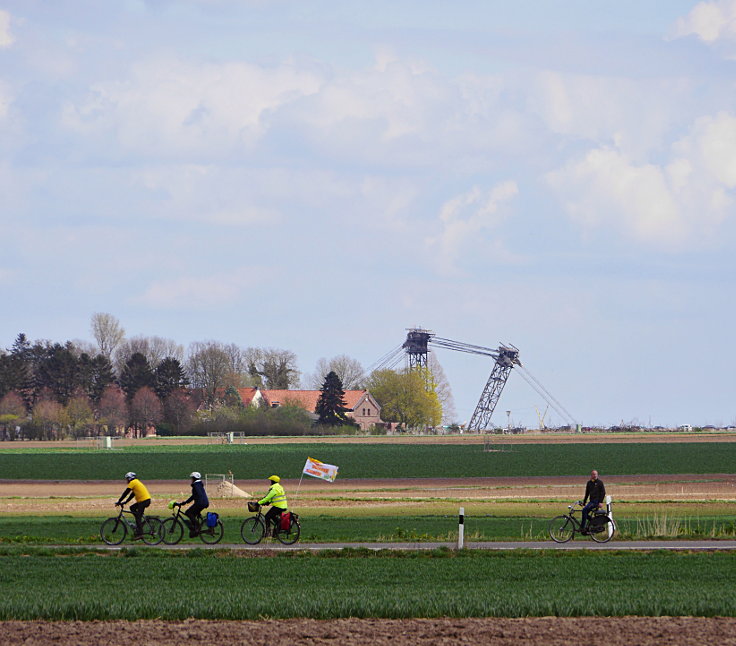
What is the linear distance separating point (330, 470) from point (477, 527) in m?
4.83

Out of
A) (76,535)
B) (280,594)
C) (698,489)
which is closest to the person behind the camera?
(280,594)

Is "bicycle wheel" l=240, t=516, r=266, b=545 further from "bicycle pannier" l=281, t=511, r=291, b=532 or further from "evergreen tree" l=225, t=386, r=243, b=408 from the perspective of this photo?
"evergreen tree" l=225, t=386, r=243, b=408

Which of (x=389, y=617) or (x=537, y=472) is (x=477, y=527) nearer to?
(x=389, y=617)

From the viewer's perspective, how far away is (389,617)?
1811cm

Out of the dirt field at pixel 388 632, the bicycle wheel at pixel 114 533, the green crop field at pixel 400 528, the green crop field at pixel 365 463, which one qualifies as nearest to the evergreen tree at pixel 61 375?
the green crop field at pixel 365 463

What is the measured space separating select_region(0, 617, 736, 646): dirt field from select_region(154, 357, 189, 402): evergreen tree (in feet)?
563

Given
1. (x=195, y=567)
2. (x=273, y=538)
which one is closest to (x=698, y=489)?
(x=273, y=538)

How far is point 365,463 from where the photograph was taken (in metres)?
91.2

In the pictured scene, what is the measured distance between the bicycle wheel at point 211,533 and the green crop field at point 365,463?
136 feet

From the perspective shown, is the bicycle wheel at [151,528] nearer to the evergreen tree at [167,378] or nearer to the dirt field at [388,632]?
the dirt field at [388,632]

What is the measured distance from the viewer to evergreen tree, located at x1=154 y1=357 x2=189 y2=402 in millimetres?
187375

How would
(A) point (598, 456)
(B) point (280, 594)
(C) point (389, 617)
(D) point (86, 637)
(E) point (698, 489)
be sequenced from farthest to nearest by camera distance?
1. (A) point (598, 456)
2. (E) point (698, 489)
3. (B) point (280, 594)
4. (C) point (389, 617)
5. (D) point (86, 637)

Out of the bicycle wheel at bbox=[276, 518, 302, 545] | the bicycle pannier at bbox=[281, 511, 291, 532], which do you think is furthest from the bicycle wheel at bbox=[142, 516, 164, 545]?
the bicycle pannier at bbox=[281, 511, 291, 532]

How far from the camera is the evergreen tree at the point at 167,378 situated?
18738 centimetres
